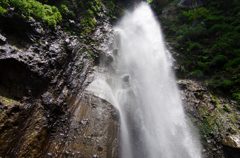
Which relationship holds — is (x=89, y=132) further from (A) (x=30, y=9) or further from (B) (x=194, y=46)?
(B) (x=194, y=46)

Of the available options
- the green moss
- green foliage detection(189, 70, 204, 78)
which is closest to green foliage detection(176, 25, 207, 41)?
green foliage detection(189, 70, 204, 78)

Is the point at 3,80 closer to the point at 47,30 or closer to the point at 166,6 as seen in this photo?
the point at 47,30

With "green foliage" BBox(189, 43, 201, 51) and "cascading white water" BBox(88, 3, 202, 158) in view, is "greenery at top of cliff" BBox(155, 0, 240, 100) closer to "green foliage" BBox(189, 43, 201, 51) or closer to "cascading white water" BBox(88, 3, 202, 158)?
"green foliage" BBox(189, 43, 201, 51)

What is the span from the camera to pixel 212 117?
286 inches

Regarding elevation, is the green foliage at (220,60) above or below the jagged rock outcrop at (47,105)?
above

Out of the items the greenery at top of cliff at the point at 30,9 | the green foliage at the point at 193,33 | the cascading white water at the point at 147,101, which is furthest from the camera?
the green foliage at the point at 193,33

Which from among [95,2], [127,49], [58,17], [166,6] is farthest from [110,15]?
[166,6]

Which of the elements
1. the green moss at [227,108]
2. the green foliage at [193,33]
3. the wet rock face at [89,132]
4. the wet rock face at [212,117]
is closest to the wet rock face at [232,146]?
the wet rock face at [212,117]

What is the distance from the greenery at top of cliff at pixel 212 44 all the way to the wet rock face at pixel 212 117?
2.73 ft

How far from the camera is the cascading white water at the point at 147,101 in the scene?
668 centimetres

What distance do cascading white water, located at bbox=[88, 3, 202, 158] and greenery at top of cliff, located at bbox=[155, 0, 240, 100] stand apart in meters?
1.93

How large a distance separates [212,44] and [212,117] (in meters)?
7.37

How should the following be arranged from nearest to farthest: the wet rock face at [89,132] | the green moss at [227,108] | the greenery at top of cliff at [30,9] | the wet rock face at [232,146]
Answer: the wet rock face at [89,132]
the wet rock face at [232,146]
the greenery at top of cliff at [30,9]
the green moss at [227,108]

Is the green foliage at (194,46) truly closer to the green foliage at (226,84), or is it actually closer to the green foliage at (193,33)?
the green foliage at (193,33)
